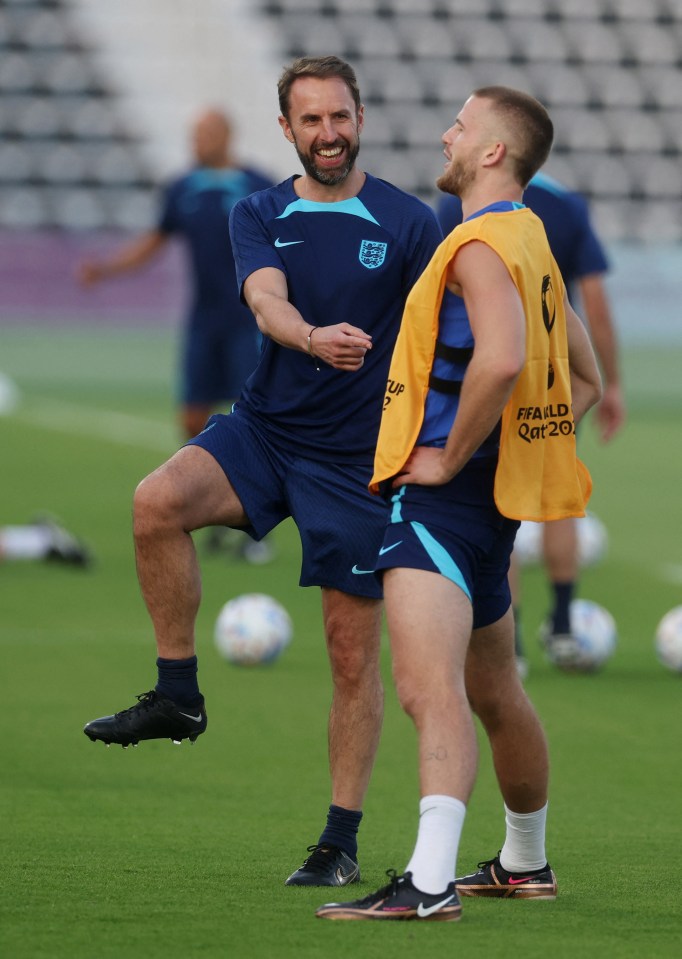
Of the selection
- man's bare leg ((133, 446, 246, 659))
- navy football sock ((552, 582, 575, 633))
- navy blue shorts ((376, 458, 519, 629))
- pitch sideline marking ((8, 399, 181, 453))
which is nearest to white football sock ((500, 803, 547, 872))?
navy blue shorts ((376, 458, 519, 629))

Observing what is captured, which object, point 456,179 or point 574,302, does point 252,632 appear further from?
point 456,179

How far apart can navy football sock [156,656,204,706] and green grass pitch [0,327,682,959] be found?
17.1 inches

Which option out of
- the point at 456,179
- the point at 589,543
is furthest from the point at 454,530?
the point at 589,543

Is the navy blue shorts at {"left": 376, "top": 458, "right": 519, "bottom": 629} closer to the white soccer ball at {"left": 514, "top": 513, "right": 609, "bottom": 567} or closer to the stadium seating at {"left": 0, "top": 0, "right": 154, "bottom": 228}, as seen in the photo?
the white soccer ball at {"left": 514, "top": 513, "right": 609, "bottom": 567}

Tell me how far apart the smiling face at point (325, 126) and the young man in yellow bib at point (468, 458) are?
60cm

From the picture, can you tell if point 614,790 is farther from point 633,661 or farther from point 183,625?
point 633,661

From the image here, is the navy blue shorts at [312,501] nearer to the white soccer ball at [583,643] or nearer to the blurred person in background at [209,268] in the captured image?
the white soccer ball at [583,643]

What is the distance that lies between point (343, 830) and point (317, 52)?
93.5ft

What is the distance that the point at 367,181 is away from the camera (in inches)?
205

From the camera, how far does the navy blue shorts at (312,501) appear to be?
5.08 meters

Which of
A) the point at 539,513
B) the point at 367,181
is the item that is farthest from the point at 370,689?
the point at 367,181

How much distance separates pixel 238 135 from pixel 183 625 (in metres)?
26.3

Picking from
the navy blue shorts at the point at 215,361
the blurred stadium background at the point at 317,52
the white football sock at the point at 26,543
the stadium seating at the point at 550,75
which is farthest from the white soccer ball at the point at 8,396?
the white football sock at the point at 26,543

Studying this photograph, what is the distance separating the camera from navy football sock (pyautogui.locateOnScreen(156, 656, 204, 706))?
5098 mm
